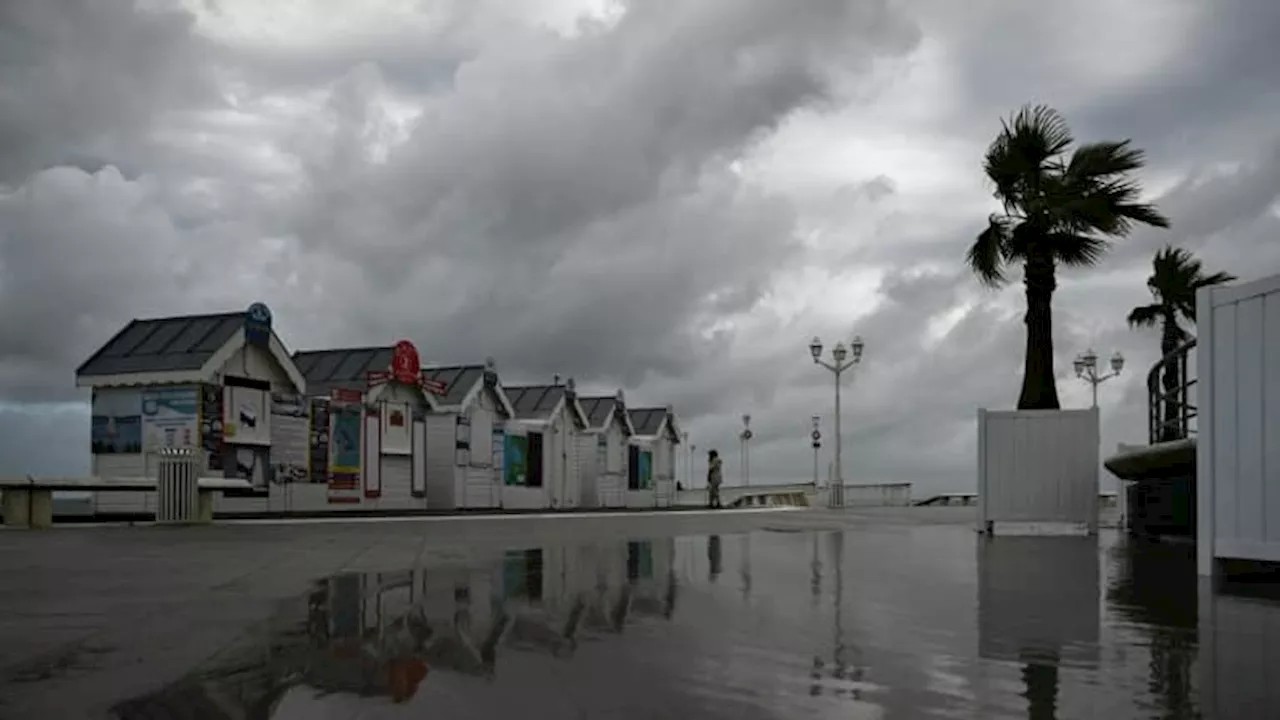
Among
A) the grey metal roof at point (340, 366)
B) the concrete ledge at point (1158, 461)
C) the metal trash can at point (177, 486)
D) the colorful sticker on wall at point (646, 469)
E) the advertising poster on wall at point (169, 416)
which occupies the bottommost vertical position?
the colorful sticker on wall at point (646, 469)

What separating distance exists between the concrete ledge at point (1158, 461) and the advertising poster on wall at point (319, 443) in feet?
75.4

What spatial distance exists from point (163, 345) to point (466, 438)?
14.0 meters

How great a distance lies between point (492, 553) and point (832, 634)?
26.4 ft

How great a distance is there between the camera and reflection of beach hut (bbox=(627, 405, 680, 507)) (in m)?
59.9

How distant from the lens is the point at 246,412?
31766mm

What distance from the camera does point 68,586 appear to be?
30.8 ft

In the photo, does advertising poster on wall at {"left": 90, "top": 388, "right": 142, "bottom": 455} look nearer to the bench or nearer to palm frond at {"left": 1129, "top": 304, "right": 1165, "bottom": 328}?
the bench

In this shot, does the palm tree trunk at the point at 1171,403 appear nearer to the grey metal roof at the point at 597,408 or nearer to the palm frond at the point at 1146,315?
the palm frond at the point at 1146,315

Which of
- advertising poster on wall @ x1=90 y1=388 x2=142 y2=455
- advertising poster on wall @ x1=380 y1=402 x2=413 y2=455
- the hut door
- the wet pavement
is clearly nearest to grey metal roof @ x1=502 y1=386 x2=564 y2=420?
the hut door

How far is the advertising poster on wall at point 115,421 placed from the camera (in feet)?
100

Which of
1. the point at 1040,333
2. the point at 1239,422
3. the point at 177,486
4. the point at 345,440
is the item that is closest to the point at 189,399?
the point at 345,440

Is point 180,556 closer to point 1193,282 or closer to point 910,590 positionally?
point 910,590

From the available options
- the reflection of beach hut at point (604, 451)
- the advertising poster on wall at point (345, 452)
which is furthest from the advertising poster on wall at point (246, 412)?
the reflection of beach hut at point (604, 451)

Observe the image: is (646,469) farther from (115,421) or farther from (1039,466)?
(1039,466)
